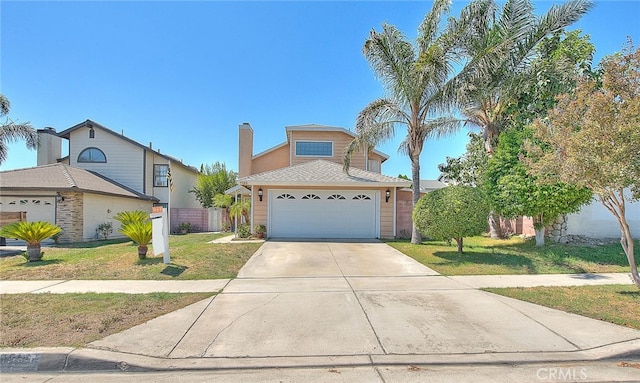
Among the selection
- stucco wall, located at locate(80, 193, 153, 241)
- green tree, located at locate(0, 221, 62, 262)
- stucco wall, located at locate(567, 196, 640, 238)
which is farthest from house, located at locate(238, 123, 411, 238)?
stucco wall, located at locate(80, 193, 153, 241)

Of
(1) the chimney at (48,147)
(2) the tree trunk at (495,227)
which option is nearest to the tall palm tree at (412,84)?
(2) the tree trunk at (495,227)

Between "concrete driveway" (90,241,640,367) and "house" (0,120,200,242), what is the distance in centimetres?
1082

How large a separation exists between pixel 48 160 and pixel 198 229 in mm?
10566

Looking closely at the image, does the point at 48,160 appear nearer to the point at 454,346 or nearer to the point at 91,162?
the point at 91,162

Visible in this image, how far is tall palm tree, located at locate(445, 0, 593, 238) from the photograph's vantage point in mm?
11422

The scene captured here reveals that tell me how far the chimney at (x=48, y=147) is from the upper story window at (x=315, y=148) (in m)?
16.5

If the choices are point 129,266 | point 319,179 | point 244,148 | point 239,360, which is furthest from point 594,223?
point 244,148

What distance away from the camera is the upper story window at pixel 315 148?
809 inches

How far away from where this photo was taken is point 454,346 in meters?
4.35

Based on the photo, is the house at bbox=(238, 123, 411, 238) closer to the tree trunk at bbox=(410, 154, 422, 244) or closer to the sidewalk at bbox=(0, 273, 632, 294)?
the tree trunk at bbox=(410, 154, 422, 244)

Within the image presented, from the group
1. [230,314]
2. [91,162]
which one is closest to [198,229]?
[91,162]

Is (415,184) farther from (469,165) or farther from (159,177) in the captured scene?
(159,177)

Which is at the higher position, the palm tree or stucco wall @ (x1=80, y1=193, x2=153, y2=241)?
the palm tree

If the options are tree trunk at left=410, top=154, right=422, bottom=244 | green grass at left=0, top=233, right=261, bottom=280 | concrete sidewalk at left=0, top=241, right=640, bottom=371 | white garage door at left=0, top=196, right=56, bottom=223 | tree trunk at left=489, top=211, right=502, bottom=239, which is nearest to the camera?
concrete sidewalk at left=0, top=241, right=640, bottom=371
